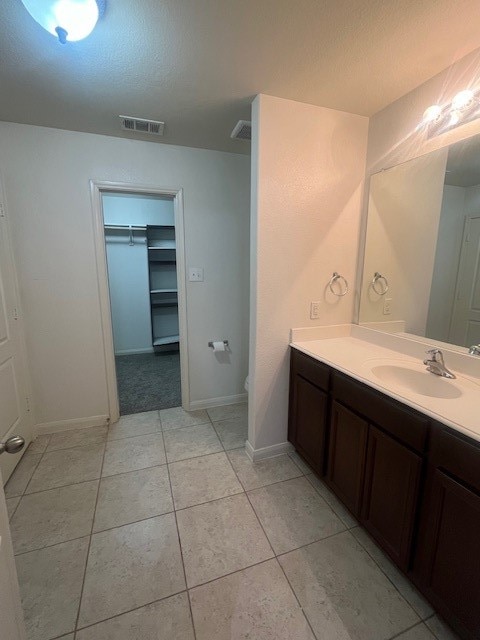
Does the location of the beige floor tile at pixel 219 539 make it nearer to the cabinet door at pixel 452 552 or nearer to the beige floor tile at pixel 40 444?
the cabinet door at pixel 452 552

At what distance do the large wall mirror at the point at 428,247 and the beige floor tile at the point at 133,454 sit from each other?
1.84 meters

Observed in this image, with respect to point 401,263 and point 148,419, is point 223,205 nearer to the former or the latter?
point 401,263

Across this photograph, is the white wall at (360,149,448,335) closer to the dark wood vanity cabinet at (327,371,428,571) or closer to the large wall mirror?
the large wall mirror

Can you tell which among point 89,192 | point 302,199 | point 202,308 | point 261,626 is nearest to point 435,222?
point 302,199

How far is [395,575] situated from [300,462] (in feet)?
2.66

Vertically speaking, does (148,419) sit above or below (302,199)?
below

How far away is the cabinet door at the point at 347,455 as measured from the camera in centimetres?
139

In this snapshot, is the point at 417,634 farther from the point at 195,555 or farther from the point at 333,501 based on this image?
the point at 195,555

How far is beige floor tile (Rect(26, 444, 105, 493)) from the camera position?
1.83 meters

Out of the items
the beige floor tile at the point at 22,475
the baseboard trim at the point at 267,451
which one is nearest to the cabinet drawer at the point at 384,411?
the baseboard trim at the point at 267,451

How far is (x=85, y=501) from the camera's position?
1684 mm

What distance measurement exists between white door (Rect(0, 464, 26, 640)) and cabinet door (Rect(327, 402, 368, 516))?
1367mm

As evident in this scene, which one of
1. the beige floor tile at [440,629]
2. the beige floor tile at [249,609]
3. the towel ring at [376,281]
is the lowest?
the beige floor tile at [440,629]

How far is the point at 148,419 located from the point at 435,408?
7.48ft
